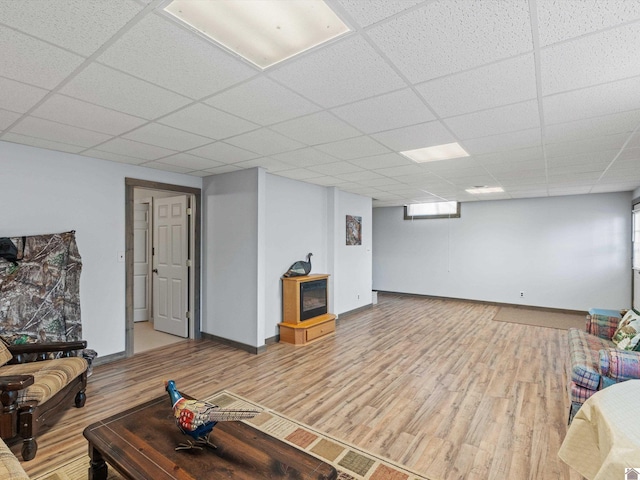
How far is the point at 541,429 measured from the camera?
2658mm

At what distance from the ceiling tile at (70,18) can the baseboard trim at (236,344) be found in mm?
3737

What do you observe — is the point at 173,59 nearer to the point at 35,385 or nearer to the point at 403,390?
the point at 35,385

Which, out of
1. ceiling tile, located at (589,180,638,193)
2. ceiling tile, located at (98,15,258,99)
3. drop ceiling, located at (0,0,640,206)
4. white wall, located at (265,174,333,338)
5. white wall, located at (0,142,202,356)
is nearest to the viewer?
drop ceiling, located at (0,0,640,206)

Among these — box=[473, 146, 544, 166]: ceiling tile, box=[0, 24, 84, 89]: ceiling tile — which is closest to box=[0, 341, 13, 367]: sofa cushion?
box=[0, 24, 84, 89]: ceiling tile

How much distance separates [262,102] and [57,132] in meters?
2.08

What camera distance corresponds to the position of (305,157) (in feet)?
12.7

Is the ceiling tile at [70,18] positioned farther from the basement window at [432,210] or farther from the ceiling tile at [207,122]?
the basement window at [432,210]

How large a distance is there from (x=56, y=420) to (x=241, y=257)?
8.27ft

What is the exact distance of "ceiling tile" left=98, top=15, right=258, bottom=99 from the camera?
157 centimetres

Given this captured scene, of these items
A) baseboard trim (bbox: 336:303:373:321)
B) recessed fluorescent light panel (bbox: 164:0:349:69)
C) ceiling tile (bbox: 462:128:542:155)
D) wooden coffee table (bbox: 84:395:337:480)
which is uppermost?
recessed fluorescent light panel (bbox: 164:0:349:69)

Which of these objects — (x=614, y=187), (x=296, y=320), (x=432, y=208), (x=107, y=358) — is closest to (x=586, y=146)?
(x=614, y=187)

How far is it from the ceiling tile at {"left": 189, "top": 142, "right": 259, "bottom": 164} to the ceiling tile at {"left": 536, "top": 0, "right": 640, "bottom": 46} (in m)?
2.75

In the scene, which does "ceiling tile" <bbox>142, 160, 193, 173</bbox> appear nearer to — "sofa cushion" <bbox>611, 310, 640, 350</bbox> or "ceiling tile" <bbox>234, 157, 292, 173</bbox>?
"ceiling tile" <bbox>234, 157, 292, 173</bbox>

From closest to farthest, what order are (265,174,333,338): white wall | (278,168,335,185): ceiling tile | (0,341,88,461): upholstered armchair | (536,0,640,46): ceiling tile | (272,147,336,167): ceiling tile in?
(536,0,640,46): ceiling tile < (0,341,88,461): upholstered armchair < (272,147,336,167): ceiling tile < (278,168,335,185): ceiling tile < (265,174,333,338): white wall
